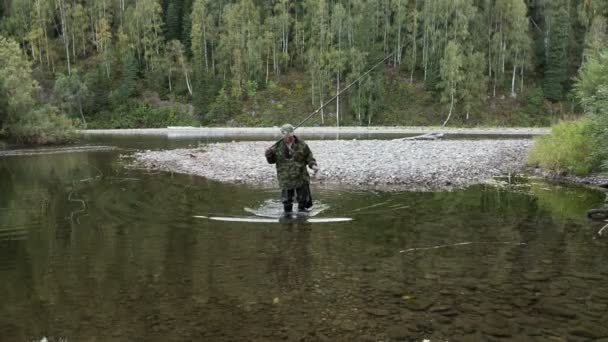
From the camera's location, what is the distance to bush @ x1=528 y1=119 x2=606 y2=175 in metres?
18.2

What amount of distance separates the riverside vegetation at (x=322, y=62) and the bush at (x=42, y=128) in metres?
30.8

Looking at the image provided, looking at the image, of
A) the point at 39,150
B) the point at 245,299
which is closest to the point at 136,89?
the point at 39,150

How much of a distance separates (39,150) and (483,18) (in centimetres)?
6772

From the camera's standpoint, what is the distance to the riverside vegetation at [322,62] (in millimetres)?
70688

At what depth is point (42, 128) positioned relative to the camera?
131ft

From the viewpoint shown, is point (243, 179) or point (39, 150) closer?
point (243, 179)

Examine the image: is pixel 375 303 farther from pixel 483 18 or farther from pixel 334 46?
pixel 483 18

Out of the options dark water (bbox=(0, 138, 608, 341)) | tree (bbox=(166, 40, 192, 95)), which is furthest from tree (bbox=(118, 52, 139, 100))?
dark water (bbox=(0, 138, 608, 341))

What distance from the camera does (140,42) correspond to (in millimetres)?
88250

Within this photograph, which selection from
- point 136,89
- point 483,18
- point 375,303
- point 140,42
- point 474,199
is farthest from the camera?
point 140,42

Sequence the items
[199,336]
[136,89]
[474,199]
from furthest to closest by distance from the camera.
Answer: [136,89] < [474,199] < [199,336]

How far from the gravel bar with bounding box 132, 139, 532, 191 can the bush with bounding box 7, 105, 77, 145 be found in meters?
15.8

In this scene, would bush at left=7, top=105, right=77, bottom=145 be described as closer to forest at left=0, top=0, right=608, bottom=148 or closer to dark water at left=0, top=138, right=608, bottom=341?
dark water at left=0, top=138, right=608, bottom=341

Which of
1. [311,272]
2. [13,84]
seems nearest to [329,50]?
[13,84]
